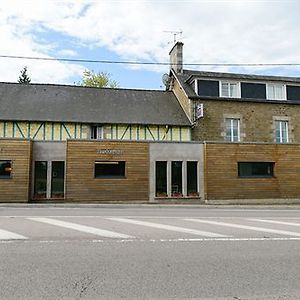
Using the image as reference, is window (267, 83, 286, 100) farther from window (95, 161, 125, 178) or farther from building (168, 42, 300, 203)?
window (95, 161, 125, 178)

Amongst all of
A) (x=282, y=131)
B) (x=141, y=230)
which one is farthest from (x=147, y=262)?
(x=282, y=131)

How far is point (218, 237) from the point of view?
354 inches

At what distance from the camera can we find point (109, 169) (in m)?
22.6

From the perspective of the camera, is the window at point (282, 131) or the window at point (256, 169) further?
the window at point (282, 131)

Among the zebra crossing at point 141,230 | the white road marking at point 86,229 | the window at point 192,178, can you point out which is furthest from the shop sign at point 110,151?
the white road marking at point 86,229

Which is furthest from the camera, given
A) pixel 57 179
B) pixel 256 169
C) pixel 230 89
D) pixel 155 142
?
pixel 230 89

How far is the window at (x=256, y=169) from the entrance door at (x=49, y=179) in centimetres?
1035

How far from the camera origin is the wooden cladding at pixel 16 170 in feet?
69.6

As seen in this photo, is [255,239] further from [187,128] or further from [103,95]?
[103,95]

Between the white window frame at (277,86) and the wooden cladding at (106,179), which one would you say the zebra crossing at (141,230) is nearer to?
the wooden cladding at (106,179)

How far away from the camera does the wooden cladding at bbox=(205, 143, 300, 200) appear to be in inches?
919

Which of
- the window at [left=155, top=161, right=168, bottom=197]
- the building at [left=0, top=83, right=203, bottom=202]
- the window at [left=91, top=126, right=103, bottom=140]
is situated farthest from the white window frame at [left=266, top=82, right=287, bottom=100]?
the window at [left=91, top=126, right=103, bottom=140]

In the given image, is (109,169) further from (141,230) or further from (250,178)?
(141,230)

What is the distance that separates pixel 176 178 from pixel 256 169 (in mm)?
4914
